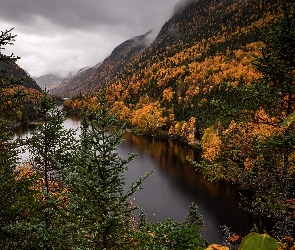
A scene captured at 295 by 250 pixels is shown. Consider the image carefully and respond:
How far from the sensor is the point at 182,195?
1444 inches

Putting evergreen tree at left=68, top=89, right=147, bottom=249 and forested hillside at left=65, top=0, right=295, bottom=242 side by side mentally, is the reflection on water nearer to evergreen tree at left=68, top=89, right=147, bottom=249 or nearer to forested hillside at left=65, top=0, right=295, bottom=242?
forested hillside at left=65, top=0, right=295, bottom=242

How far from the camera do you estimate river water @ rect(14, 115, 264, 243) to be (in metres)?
29.7

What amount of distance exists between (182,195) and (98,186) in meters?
30.7

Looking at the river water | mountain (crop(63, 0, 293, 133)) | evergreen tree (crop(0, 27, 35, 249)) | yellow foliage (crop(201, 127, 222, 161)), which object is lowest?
the river water

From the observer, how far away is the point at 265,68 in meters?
8.81

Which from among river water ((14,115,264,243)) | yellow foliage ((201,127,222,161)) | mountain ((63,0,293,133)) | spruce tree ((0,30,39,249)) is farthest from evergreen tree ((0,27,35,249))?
mountain ((63,0,293,133))

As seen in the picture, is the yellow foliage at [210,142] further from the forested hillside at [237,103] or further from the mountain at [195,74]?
the mountain at [195,74]

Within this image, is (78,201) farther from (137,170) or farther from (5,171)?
(137,170)

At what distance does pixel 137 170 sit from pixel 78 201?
131ft

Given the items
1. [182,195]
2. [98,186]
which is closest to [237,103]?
[182,195]

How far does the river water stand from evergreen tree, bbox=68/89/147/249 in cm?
2106

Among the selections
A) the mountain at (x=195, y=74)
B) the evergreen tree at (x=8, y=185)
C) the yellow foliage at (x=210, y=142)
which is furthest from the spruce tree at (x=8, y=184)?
the mountain at (x=195, y=74)

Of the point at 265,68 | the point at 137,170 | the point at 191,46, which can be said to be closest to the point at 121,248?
the point at 265,68

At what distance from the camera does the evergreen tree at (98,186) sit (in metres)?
7.96
